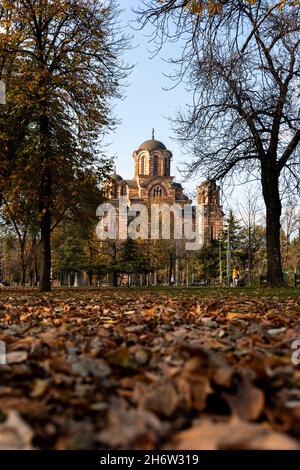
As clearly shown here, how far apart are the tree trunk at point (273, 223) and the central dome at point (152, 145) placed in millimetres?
66635

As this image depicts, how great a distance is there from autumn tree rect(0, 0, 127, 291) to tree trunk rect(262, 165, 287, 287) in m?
6.44

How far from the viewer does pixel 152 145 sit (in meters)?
82.6

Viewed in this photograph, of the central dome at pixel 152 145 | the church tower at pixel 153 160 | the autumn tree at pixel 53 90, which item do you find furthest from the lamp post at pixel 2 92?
the central dome at pixel 152 145

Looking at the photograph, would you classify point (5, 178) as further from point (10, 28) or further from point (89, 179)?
point (10, 28)

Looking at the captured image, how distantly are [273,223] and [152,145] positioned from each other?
222 feet

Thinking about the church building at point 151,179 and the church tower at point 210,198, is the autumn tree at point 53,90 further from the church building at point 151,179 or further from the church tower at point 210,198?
the church building at point 151,179

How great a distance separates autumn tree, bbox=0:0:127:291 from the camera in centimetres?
1593

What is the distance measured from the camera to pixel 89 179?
55.2ft

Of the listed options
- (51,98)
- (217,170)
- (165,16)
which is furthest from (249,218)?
(165,16)

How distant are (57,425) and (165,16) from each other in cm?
690

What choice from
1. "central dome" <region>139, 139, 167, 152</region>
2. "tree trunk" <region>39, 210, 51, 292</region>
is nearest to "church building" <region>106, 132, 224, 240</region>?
"central dome" <region>139, 139, 167, 152</region>
